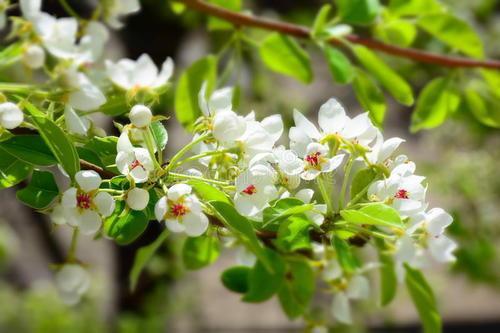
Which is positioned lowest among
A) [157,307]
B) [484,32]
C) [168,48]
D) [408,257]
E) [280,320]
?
[280,320]

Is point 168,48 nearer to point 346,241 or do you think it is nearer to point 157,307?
point 157,307

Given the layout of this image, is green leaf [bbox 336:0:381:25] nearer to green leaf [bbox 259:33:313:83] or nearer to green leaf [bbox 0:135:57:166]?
green leaf [bbox 259:33:313:83]

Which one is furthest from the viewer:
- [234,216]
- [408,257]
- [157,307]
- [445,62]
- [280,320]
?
[280,320]

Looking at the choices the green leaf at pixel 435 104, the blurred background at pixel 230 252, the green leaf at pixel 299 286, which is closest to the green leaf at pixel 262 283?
the green leaf at pixel 299 286

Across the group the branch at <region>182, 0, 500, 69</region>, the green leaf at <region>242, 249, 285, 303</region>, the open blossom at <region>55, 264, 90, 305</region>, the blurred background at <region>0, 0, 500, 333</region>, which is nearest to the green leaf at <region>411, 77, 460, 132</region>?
the branch at <region>182, 0, 500, 69</region>

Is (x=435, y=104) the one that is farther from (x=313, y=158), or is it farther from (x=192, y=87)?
(x=313, y=158)

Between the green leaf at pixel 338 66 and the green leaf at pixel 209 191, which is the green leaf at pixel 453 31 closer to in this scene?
the green leaf at pixel 338 66

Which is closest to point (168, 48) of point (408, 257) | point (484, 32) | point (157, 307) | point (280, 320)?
point (157, 307)
